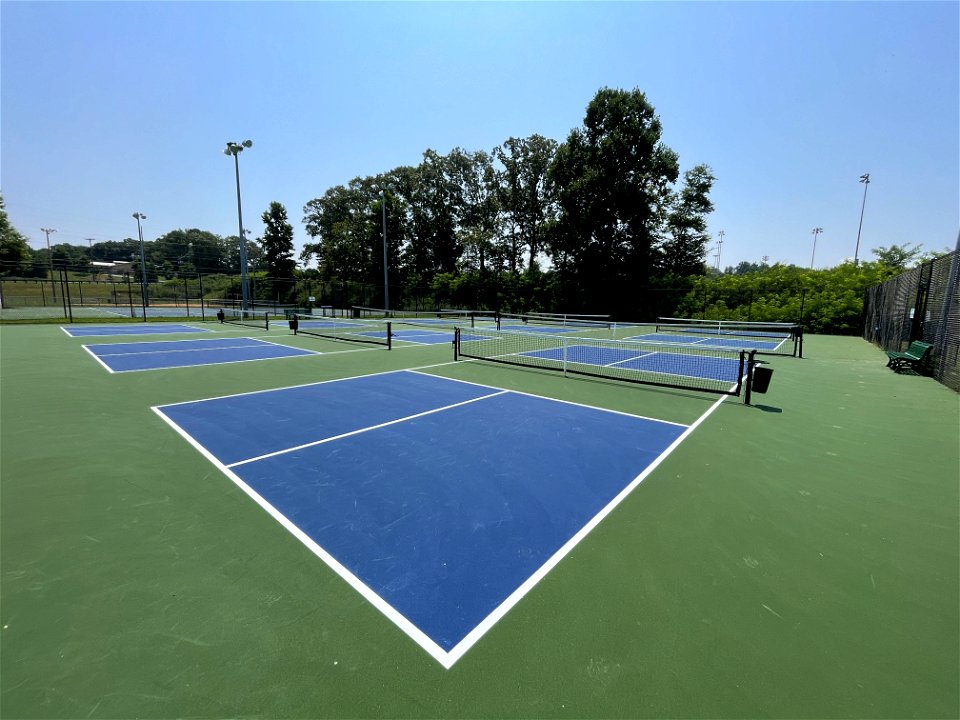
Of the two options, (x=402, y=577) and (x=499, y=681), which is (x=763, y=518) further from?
(x=402, y=577)

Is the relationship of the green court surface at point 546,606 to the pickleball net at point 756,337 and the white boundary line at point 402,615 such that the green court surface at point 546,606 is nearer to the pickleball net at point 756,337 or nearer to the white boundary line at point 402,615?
the white boundary line at point 402,615

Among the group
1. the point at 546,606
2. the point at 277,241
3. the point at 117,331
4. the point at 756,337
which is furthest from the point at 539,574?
the point at 277,241

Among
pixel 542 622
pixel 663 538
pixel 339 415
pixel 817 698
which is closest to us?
pixel 817 698

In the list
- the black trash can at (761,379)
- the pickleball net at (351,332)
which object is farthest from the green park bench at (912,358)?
the pickleball net at (351,332)

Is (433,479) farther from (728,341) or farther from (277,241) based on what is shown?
(277,241)

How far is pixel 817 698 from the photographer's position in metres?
2.27

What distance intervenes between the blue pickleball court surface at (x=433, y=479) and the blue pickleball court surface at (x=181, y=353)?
565 cm

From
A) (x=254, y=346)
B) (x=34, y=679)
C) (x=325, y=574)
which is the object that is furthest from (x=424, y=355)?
(x=34, y=679)

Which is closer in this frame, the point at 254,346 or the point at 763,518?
the point at 763,518

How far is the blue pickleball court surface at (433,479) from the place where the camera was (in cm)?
318

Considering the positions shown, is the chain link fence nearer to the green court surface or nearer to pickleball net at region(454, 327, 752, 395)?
pickleball net at region(454, 327, 752, 395)

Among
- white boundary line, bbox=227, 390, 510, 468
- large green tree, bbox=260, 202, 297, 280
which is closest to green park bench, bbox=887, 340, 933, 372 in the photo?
white boundary line, bbox=227, 390, 510, 468

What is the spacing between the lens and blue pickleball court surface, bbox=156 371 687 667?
125 inches

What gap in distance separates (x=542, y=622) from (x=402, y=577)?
1100mm
